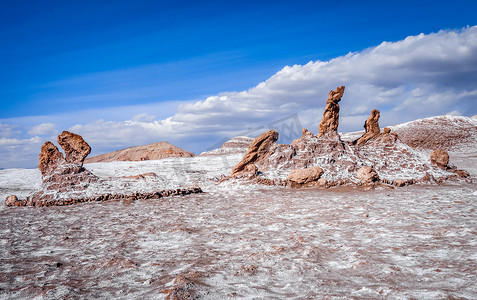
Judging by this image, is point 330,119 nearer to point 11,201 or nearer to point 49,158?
point 49,158

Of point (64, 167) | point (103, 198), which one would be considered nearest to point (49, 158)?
point (64, 167)

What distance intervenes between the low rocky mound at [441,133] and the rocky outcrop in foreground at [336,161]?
23476 millimetres

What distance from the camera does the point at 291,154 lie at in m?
16.2

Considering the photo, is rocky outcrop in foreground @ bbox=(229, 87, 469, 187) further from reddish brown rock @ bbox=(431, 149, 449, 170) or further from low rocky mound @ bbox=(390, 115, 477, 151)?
low rocky mound @ bbox=(390, 115, 477, 151)

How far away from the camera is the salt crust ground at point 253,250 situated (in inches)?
142

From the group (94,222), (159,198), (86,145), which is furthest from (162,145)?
(94,222)

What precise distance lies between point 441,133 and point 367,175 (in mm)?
34034

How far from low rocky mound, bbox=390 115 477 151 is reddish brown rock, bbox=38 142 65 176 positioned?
3803 cm

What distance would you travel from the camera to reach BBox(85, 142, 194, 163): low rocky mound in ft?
126

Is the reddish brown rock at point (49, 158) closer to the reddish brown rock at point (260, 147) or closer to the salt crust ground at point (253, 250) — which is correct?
the salt crust ground at point (253, 250)

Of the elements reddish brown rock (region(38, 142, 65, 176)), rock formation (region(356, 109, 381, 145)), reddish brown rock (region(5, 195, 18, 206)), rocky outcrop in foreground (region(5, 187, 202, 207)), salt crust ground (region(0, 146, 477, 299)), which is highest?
rock formation (region(356, 109, 381, 145))

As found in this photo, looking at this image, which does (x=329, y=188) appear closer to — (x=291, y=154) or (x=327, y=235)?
(x=291, y=154)

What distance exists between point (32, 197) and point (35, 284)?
9720 mm

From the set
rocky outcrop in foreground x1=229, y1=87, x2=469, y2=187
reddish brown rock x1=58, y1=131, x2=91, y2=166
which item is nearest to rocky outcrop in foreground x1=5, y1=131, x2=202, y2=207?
reddish brown rock x1=58, y1=131, x2=91, y2=166
